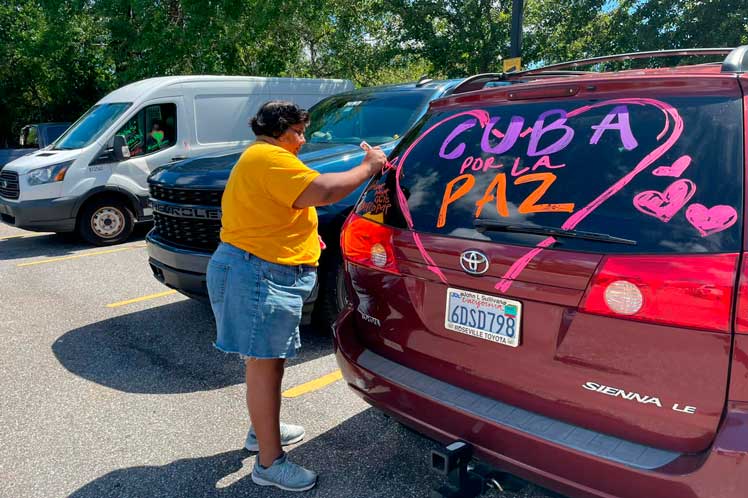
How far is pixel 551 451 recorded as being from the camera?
6.38 feet

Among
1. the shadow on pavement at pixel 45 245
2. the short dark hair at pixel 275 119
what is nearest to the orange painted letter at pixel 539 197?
the short dark hair at pixel 275 119

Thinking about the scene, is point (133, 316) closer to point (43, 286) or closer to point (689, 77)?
point (43, 286)

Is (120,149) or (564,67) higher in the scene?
(564,67)

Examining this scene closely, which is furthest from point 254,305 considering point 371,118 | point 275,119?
point 371,118

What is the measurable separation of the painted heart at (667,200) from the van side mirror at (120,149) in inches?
303

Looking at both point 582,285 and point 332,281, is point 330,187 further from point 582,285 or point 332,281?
point 332,281

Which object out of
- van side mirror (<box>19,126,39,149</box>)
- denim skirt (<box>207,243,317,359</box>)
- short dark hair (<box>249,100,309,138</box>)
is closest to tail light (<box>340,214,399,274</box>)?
denim skirt (<box>207,243,317,359</box>)

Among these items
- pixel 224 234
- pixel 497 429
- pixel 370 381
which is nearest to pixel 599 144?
pixel 497 429

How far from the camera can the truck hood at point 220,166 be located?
4.29 meters

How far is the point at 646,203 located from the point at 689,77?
46 centimetres

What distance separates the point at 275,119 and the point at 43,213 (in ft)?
22.1

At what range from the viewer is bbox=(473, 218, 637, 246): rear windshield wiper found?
190cm

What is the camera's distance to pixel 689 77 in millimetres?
1951

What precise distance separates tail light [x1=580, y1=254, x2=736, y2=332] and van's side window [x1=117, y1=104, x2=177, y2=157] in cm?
782
